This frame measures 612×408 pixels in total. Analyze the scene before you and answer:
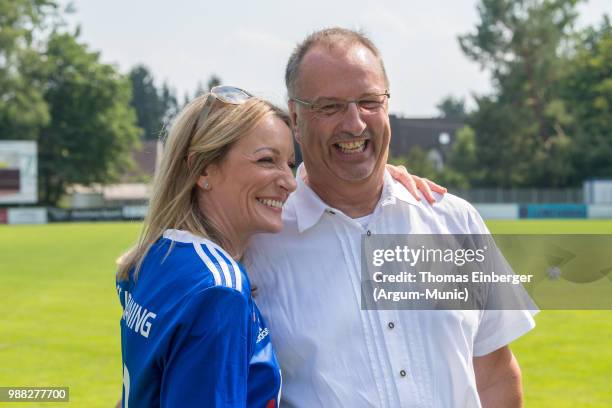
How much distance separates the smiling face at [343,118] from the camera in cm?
341

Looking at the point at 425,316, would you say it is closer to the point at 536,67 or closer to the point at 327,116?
the point at 327,116

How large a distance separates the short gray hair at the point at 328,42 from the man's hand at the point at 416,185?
45 centimetres

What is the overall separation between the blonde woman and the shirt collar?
28 centimetres

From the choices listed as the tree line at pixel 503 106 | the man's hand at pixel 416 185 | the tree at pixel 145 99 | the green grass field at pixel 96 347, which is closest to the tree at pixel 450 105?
the tree at pixel 145 99

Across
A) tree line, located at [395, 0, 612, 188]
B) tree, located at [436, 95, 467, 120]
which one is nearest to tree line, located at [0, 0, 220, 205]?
tree line, located at [395, 0, 612, 188]

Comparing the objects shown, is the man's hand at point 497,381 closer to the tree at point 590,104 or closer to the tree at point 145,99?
the tree at point 590,104

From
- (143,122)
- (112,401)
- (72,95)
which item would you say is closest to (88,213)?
(72,95)

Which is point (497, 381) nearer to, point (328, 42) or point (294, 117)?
point (294, 117)

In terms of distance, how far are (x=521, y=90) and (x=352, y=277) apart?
2541 inches

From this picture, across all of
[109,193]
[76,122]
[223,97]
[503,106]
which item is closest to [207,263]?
[223,97]

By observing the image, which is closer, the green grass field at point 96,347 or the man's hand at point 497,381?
the man's hand at point 497,381

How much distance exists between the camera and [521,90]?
64938 millimetres

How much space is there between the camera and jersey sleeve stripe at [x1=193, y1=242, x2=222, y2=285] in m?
2.55

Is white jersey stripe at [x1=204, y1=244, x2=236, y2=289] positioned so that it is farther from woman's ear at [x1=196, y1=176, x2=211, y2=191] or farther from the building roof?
the building roof
